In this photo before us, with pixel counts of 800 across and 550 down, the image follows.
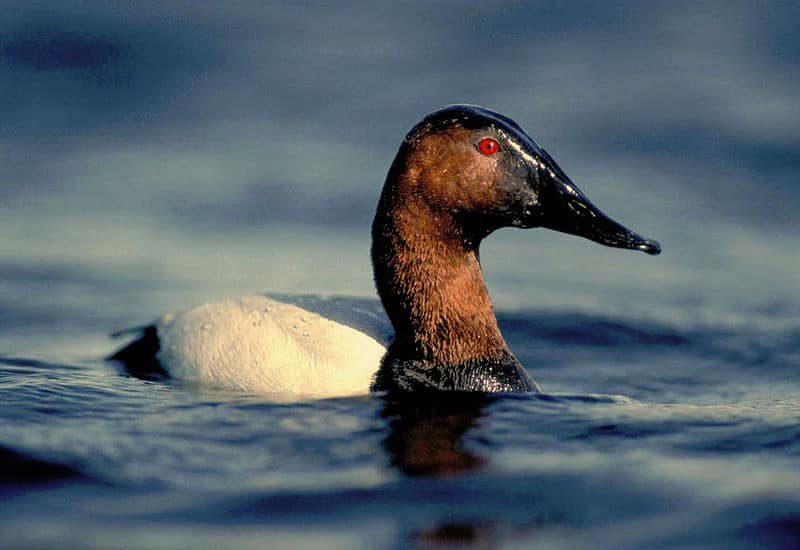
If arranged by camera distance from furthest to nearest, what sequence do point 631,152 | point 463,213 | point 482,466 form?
point 631,152 → point 463,213 → point 482,466

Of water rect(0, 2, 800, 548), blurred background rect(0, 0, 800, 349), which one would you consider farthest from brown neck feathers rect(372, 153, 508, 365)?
blurred background rect(0, 0, 800, 349)

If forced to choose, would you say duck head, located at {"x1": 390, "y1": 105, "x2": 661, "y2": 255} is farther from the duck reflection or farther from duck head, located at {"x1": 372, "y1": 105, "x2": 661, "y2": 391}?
the duck reflection

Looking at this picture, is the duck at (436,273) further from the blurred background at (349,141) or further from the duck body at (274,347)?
the blurred background at (349,141)

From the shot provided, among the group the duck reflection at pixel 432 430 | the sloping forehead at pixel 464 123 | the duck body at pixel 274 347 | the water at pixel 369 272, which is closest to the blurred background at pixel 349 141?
the water at pixel 369 272

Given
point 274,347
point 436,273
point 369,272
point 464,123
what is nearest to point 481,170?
point 464,123

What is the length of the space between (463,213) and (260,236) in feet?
11.9

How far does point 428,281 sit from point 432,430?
971mm

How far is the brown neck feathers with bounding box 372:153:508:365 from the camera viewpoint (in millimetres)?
6102

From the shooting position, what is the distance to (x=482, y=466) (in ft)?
16.1

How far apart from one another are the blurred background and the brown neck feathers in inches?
91.3

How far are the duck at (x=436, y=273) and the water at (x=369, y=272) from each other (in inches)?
10.9

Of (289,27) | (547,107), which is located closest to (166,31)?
(289,27)

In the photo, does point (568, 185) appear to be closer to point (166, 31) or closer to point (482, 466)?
point (482, 466)

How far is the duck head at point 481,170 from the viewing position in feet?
19.9
